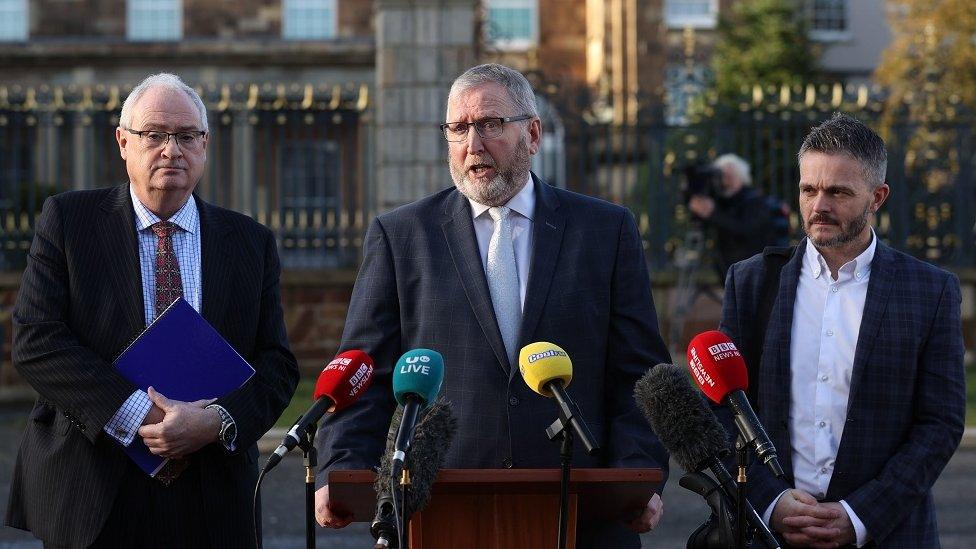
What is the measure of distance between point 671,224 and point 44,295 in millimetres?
10411

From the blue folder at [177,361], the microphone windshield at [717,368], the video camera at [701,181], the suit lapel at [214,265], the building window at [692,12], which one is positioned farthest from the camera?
the building window at [692,12]


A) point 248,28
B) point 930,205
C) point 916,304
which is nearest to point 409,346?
point 916,304

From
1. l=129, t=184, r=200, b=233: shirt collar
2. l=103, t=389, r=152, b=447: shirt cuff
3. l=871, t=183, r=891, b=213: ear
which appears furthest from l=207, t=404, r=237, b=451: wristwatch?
l=871, t=183, r=891, b=213: ear

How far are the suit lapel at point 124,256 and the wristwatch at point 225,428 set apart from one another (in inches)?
15.0

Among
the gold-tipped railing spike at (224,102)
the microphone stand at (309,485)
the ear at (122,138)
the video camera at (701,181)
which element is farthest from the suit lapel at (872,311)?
the gold-tipped railing spike at (224,102)

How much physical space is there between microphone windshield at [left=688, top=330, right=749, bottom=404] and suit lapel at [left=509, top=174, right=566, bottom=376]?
0.66 metres

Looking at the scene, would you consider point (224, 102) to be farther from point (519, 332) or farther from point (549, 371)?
point (549, 371)

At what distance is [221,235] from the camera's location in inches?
192

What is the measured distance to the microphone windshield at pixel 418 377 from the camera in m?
3.54

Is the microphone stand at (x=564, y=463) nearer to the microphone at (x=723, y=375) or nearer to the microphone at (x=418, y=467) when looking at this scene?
the microphone at (x=418, y=467)

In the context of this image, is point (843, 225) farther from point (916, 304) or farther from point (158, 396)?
point (158, 396)

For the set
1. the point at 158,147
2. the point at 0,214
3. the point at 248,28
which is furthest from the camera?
the point at 248,28

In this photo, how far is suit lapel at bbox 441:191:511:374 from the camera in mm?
4473

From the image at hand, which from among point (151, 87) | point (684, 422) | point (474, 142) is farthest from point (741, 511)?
point (151, 87)
